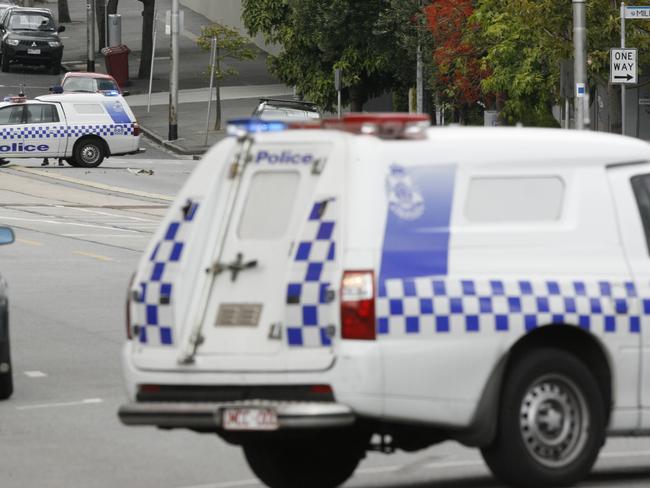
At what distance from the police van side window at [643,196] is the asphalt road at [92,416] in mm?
1222

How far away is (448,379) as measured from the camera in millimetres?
8234

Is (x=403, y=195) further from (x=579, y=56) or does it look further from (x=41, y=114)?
(x=41, y=114)

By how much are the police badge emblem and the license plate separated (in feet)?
3.32

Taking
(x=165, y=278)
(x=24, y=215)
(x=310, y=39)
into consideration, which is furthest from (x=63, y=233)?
(x=310, y=39)

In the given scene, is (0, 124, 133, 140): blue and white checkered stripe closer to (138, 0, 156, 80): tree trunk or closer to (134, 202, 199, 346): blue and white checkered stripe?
(138, 0, 156, 80): tree trunk

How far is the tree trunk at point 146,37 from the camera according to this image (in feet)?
208

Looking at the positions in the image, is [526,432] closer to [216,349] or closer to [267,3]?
[216,349]

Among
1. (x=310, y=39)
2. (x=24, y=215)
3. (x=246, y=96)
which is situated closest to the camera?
(x=24, y=215)

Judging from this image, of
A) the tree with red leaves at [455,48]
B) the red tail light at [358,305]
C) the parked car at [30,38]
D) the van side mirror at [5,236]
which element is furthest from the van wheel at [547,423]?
the parked car at [30,38]

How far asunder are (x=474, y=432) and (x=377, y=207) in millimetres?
1094

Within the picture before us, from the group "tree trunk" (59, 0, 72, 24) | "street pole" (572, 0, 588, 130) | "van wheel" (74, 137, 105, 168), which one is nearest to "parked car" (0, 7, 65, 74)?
"tree trunk" (59, 0, 72, 24)

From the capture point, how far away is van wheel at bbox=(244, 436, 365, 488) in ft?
29.9

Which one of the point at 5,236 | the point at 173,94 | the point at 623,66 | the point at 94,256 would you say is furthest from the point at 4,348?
the point at 173,94

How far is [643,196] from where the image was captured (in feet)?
29.7
